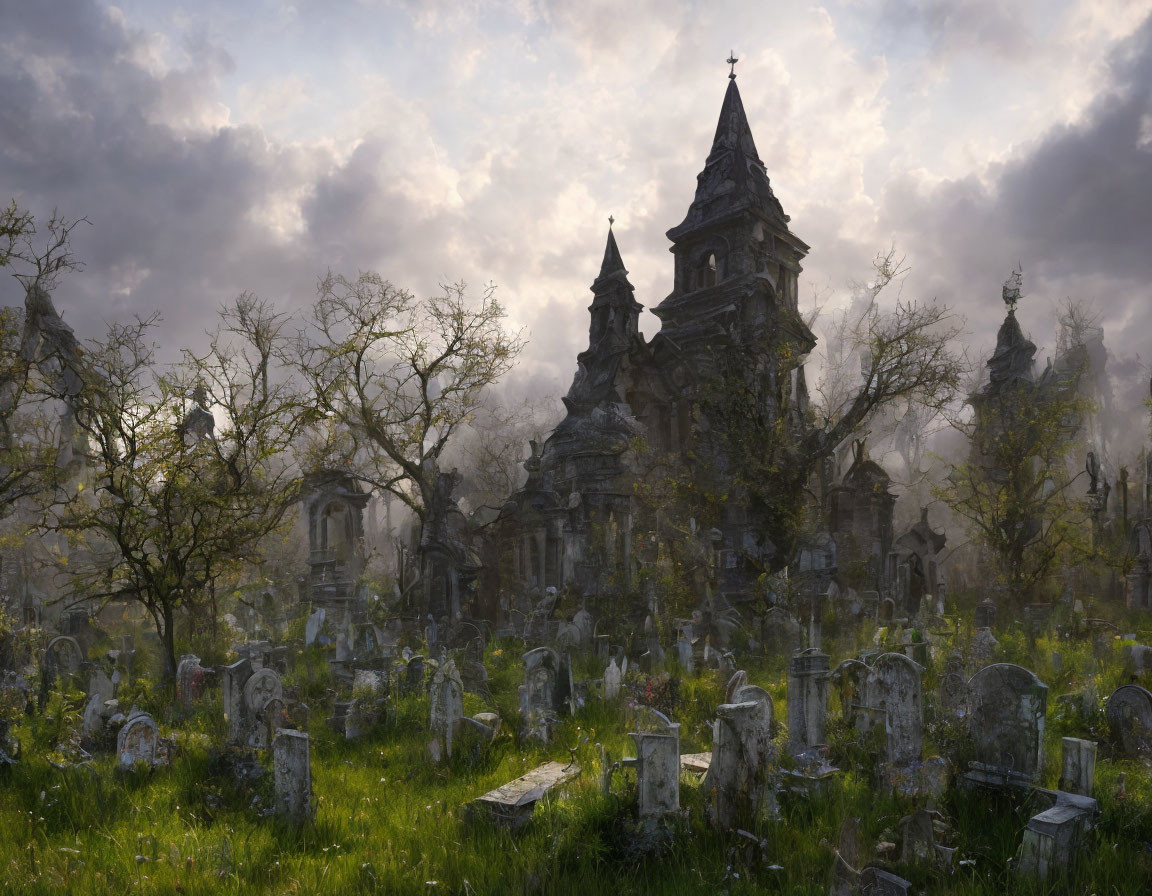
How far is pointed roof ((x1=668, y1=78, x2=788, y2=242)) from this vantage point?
26.6 m

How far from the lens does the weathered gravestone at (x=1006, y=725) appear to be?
19.7 ft

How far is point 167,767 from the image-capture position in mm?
7012

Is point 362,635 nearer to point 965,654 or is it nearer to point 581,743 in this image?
point 581,743

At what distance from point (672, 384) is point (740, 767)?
19572 millimetres

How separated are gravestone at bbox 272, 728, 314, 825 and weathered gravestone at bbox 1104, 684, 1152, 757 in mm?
7828

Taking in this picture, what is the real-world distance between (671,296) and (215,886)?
25092mm

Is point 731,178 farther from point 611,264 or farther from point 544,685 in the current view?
point 544,685

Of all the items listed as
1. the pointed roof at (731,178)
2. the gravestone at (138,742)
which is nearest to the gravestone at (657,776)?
the gravestone at (138,742)

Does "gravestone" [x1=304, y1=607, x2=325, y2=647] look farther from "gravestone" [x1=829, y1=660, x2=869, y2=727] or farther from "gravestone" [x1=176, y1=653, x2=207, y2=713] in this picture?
"gravestone" [x1=829, y1=660, x2=869, y2=727]

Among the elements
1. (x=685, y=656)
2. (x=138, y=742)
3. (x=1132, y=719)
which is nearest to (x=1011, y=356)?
(x=685, y=656)

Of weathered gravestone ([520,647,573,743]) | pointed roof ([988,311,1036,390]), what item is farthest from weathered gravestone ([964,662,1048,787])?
pointed roof ([988,311,1036,390])

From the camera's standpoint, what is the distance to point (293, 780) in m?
5.75

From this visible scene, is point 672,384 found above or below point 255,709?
above

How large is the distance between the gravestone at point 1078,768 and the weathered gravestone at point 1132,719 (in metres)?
2.25
